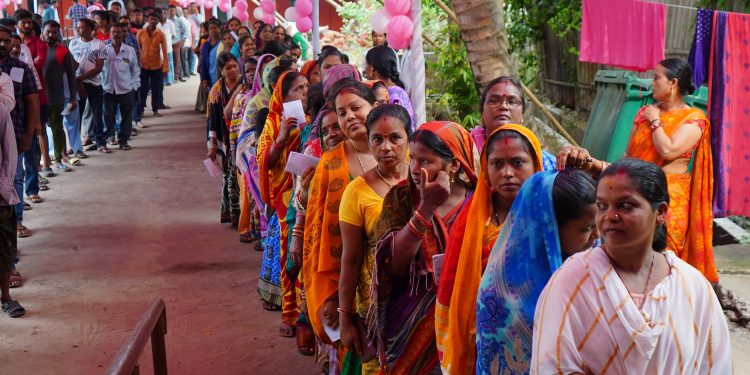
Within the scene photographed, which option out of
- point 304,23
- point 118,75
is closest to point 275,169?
point 304,23

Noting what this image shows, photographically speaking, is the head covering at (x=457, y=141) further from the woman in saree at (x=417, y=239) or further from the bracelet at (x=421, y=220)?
the bracelet at (x=421, y=220)

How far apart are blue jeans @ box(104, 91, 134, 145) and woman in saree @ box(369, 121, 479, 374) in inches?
433

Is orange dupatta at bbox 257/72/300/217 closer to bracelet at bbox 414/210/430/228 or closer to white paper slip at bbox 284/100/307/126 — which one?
white paper slip at bbox 284/100/307/126

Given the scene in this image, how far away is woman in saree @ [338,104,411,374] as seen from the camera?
11.3ft

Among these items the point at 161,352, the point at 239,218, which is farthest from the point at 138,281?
the point at 161,352

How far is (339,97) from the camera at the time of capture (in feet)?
13.2

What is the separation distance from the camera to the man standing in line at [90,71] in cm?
1253

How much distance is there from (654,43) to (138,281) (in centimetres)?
443

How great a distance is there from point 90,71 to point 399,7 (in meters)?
7.32

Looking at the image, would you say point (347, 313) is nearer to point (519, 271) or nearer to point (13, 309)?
point (519, 271)

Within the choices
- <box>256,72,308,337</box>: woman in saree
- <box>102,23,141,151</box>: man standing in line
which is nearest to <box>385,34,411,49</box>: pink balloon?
<box>256,72,308,337</box>: woman in saree

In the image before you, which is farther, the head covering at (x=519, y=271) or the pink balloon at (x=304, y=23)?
the pink balloon at (x=304, y=23)

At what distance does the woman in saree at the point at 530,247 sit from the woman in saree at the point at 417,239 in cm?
51

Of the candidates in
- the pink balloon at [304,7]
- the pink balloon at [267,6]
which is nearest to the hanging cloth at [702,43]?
the pink balloon at [304,7]
